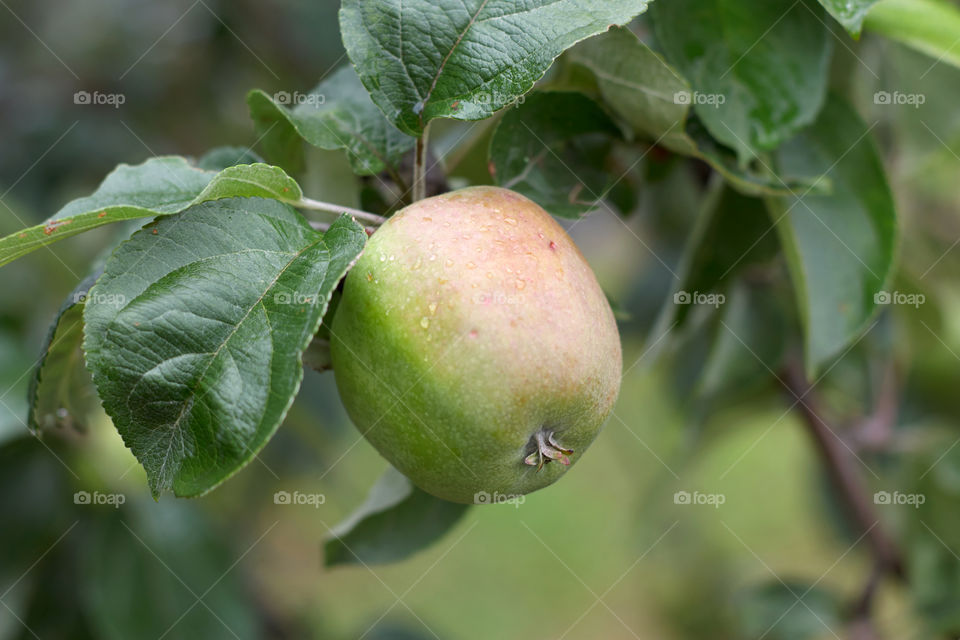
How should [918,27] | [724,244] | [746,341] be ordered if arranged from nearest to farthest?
1. [918,27]
2. [724,244]
3. [746,341]

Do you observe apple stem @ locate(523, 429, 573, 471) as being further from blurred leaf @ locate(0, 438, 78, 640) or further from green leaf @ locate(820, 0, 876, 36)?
blurred leaf @ locate(0, 438, 78, 640)

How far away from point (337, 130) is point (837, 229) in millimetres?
543

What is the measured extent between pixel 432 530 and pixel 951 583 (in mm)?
905

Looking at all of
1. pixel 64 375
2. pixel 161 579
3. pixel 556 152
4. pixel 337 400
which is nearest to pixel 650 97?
pixel 556 152

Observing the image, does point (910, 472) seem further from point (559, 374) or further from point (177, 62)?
point (177, 62)

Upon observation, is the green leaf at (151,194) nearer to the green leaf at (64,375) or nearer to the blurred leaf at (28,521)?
the green leaf at (64,375)

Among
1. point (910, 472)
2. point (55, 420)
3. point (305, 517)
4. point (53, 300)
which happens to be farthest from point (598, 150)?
point (305, 517)

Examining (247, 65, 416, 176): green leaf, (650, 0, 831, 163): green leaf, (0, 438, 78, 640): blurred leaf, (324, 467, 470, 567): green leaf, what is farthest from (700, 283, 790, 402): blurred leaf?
(0, 438, 78, 640): blurred leaf

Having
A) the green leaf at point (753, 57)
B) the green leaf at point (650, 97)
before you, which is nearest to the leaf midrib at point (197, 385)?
the green leaf at point (650, 97)

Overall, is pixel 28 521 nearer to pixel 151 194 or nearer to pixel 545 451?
pixel 151 194

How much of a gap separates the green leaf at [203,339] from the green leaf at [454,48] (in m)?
0.12

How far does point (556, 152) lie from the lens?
0.75 metres

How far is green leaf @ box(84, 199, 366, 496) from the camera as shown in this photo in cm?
51

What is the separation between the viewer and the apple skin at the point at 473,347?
1.69ft
